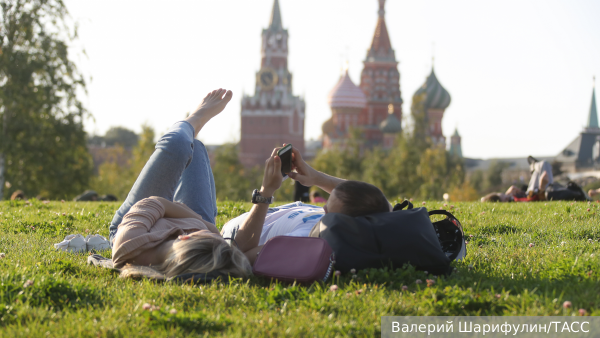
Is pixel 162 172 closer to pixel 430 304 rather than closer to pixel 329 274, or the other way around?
pixel 329 274

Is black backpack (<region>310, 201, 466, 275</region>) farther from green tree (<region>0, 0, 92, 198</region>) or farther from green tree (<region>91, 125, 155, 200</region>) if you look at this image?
green tree (<region>91, 125, 155, 200</region>)

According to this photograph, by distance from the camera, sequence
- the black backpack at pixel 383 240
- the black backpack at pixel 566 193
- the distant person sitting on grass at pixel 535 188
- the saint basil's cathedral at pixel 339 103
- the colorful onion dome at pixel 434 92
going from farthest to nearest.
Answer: the saint basil's cathedral at pixel 339 103 → the colorful onion dome at pixel 434 92 → the distant person sitting on grass at pixel 535 188 → the black backpack at pixel 566 193 → the black backpack at pixel 383 240

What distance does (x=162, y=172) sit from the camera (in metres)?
4.22

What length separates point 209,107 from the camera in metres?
5.31

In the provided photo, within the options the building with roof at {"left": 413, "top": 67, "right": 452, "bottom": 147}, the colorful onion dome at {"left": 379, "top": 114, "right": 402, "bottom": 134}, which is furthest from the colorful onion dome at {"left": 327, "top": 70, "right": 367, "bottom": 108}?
the building with roof at {"left": 413, "top": 67, "right": 452, "bottom": 147}

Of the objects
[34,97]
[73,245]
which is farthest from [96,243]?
[34,97]

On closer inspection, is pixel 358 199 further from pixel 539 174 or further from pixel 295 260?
pixel 539 174

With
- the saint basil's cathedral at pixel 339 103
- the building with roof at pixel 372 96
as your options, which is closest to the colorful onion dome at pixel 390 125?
the saint basil's cathedral at pixel 339 103

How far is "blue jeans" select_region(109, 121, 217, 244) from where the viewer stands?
4223 mm

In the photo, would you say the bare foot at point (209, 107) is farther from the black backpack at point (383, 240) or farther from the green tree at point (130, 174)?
the green tree at point (130, 174)

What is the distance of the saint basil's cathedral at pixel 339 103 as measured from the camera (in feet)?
266

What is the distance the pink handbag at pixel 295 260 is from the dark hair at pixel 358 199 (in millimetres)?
365

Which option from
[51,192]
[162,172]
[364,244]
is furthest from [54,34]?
[364,244]

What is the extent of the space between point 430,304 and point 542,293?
2.31 ft
